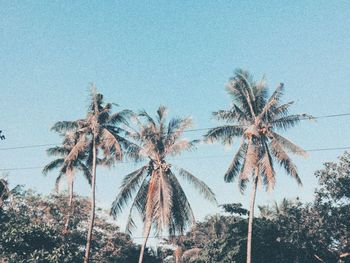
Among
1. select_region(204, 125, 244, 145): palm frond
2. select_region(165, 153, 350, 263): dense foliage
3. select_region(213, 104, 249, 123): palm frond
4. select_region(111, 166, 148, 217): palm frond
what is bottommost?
select_region(165, 153, 350, 263): dense foliage

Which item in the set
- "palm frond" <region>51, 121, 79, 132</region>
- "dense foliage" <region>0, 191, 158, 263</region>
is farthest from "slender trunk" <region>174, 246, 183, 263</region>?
"palm frond" <region>51, 121, 79, 132</region>

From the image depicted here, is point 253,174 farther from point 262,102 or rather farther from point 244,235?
point 244,235

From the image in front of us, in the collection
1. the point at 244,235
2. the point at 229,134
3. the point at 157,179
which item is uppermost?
the point at 229,134

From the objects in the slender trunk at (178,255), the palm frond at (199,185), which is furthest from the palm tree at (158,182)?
the slender trunk at (178,255)

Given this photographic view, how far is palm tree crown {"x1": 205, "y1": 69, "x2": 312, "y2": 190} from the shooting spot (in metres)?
19.5

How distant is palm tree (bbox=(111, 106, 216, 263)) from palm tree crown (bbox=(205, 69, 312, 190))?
82.2 inches

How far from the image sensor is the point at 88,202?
34.9 m

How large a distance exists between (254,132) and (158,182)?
5848mm

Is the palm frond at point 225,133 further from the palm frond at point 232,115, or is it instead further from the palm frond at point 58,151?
the palm frond at point 58,151

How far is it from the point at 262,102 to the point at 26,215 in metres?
24.3

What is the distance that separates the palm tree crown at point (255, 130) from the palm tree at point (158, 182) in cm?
209

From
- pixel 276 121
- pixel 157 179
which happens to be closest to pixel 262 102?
pixel 276 121

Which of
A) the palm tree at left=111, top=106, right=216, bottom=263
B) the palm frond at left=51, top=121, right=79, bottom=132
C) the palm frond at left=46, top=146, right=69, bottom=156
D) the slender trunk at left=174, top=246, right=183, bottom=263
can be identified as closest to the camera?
the palm tree at left=111, top=106, right=216, bottom=263

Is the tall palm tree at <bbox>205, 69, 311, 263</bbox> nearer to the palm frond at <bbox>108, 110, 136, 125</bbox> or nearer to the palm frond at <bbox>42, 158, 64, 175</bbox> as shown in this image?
the palm frond at <bbox>108, 110, 136, 125</bbox>
